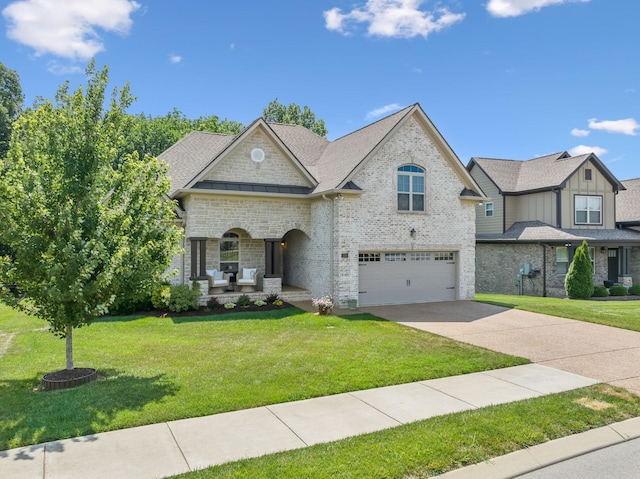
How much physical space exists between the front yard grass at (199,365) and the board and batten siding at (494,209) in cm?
1783

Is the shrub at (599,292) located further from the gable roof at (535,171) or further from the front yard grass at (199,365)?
the front yard grass at (199,365)

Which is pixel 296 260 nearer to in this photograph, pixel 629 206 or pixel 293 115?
pixel 629 206

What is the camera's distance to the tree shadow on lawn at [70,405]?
6.08m

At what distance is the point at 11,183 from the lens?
793 cm

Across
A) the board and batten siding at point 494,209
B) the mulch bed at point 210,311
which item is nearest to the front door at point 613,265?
the board and batten siding at point 494,209

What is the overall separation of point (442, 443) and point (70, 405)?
5558 mm

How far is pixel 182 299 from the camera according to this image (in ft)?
54.0

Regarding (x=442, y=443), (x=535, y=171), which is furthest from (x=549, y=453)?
(x=535, y=171)

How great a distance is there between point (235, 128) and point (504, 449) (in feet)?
137

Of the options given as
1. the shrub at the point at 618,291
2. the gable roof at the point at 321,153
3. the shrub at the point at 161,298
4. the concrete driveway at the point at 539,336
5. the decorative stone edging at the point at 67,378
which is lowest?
the shrub at the point at 618,291

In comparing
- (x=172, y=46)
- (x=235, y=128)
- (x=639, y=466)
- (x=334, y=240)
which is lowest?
(x=639, y=466)

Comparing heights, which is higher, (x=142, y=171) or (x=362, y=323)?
(x=142, y=171)

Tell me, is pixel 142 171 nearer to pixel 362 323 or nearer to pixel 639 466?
pixel 362 323

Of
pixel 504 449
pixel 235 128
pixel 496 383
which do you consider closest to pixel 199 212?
pixel 496 383
